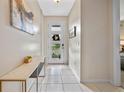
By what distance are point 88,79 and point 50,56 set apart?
4814mm

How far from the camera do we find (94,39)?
459 centimetres

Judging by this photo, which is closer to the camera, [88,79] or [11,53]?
[11,53]

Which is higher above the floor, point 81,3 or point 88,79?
point 81,3

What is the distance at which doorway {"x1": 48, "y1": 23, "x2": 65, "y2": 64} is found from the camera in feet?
30.1

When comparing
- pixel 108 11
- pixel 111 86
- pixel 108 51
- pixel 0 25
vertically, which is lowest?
pixel 111 86

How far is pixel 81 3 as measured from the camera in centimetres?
457

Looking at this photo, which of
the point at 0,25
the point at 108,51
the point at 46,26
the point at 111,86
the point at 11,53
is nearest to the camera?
the point at 0,25

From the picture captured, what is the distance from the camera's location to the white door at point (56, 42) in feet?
30.2

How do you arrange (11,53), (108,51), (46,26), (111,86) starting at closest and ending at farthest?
(11,53), (111,86), (108,51), (46,26)

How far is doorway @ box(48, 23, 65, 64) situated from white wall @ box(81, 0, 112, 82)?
15.2ft

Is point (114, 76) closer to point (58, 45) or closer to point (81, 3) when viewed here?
point (81, 3)

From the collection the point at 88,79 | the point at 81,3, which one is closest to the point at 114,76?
the point at 88,79

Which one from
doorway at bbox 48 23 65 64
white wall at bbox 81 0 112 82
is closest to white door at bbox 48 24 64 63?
doorway at bbox 48 23 65 64

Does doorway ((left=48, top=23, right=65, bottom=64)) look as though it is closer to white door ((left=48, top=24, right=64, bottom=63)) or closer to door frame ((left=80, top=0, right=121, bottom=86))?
white door ((left=48, top=24, right=64, bottom=63))
